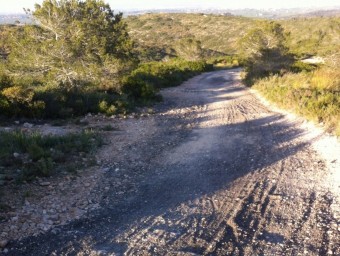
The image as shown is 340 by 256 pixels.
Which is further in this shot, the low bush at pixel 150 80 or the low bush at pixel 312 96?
the low bush at pixel 150 80

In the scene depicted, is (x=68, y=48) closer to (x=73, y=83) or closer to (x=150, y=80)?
(x=73, y=83)

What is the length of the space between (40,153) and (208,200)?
11.4 ft

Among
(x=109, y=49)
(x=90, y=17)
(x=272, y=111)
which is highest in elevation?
(x=90, y=17)

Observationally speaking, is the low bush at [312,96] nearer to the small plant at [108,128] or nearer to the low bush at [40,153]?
the small plant at [108,128]

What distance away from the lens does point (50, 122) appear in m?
10.8

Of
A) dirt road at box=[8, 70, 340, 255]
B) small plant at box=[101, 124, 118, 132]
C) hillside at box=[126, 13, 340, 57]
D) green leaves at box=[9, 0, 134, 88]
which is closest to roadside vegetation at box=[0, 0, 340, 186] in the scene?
green leaves at box=[9, 0, 134, 88]

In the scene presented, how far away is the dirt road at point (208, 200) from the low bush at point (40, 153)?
614 mm

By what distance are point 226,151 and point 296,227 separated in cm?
344

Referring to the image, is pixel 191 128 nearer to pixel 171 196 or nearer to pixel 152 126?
pixel 152 126

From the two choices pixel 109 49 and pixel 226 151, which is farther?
pixel 109 49

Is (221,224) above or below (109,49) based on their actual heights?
below

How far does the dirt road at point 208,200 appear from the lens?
4.37 metres

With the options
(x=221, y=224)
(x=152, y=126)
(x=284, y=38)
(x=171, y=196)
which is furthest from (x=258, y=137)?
(x=284, y=38)

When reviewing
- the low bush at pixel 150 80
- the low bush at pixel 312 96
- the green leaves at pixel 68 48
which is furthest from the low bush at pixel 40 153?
the low bush at pixel 150 80
